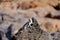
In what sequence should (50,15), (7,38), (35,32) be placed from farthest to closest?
(50,15) < (7,38) < (35,32)

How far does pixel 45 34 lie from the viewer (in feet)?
6.71

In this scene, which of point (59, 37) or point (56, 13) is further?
point (56, 13)

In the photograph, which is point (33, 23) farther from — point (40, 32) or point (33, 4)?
point (33, 4)

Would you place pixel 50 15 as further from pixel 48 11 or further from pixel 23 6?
pixel 23 6

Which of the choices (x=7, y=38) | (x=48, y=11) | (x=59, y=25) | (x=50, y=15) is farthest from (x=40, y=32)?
(x=48, y=11)

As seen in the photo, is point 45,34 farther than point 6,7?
No

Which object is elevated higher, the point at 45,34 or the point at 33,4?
the point at 45,34

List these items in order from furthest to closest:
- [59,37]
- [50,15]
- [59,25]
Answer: [50,15] < [59,25] < [59,37]

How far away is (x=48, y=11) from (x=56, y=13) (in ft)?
1.15

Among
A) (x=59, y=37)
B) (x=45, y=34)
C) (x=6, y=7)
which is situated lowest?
(x=6, y=7)

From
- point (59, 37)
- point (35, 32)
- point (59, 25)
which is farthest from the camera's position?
point (59, 25)

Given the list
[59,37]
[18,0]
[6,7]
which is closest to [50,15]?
[6,7]

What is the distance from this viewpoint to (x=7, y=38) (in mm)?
2215

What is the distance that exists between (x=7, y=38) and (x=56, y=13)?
423 cm
